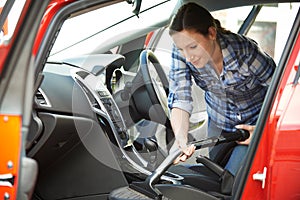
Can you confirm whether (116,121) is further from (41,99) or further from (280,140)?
(280,140)

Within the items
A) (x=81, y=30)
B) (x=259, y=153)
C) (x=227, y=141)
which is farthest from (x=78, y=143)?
(x=259, y=153)

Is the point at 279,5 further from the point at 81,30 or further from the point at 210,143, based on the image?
the point at 81,30

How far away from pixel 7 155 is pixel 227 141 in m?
1.21

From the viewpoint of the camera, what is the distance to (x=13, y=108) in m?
1.29

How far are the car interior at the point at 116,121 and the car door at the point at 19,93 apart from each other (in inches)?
32.6

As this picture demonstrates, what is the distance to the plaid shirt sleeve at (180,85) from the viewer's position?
7.70 ft

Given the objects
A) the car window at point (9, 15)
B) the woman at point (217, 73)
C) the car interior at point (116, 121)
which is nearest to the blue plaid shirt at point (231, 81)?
the woman at point (217, 73)

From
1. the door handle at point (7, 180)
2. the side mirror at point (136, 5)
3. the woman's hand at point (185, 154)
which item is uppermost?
the side mirror at point (136, 5)

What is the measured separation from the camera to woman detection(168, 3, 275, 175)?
2.23m

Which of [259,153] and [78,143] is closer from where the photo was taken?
[259,153]

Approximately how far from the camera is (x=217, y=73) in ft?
7.64

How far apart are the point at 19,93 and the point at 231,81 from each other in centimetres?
119

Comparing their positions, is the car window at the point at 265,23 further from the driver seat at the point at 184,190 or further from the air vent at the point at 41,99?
the air vent at the point at 41,99

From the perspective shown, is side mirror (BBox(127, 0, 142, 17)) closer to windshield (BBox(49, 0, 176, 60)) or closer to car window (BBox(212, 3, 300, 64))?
windshield (BBox(49, 0, 176, 60))
